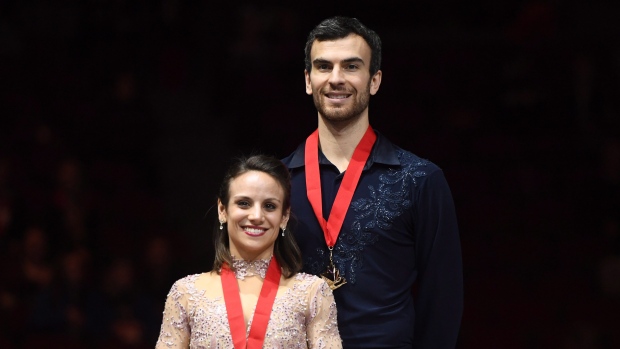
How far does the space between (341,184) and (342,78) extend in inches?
13.8

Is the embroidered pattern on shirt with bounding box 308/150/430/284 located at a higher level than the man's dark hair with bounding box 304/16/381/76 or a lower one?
lower

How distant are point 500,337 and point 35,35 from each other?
15.7ft

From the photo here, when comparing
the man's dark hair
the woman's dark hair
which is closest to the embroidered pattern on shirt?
the woman's dark hair

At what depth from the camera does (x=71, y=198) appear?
6711mm

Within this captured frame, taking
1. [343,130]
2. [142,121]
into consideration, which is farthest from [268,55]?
[343,130]

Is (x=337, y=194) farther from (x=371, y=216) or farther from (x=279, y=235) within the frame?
(x=279, y=235)

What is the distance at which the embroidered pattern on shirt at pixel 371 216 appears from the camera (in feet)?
10.8

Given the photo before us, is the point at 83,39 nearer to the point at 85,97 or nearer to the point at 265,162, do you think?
the point at 85,97

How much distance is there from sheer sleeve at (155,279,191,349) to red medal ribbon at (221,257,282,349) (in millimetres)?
137

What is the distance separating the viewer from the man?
3.29 metres

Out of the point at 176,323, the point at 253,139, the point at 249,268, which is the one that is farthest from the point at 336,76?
the point at 253,139

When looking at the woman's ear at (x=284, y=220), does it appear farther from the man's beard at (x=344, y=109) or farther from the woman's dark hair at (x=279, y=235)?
the man's beard at (x=344, y=109)

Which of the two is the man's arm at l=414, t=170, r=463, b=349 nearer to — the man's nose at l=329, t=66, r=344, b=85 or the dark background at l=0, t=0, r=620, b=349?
the man's nose at l=329, t=66, r=344, b=85

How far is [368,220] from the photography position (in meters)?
3.32
